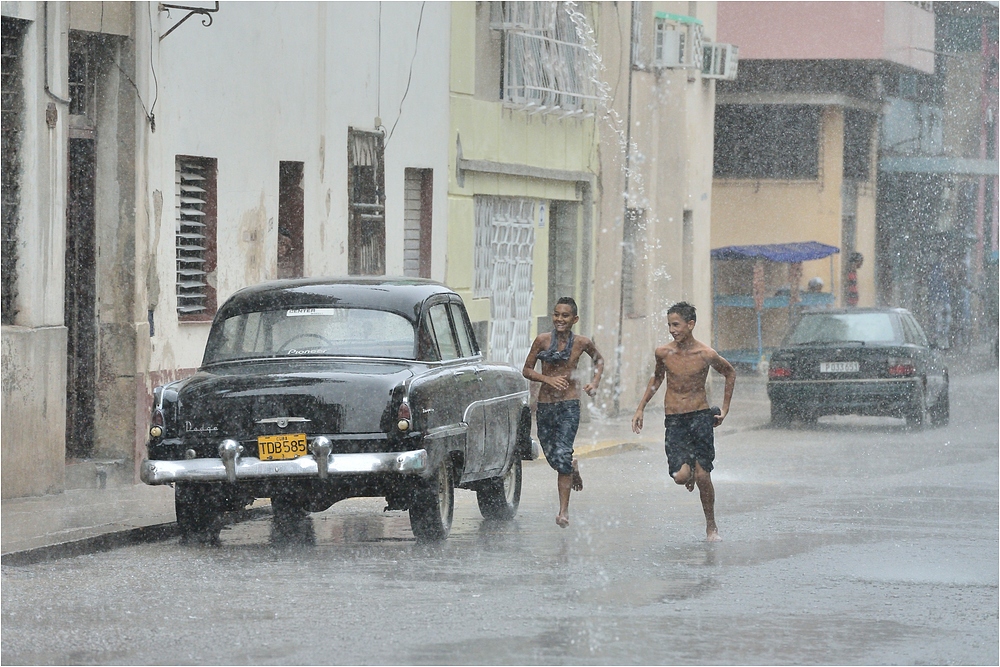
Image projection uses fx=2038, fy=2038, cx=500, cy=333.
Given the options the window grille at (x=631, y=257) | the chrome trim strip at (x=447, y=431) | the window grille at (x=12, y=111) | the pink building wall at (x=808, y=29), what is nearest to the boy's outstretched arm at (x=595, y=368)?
the chrome trim strip at (x=447, y=431)

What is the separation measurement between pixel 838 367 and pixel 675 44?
21.0 ft

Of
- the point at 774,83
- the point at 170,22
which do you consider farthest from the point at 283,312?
the point at 774,83

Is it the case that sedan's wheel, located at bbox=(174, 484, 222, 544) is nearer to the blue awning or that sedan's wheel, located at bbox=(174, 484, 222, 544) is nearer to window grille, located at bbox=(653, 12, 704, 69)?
window grille, located at bbox=(653, 12, 704, 69)

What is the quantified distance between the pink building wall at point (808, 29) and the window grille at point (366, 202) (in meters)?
18.8

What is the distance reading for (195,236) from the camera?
1800 cm

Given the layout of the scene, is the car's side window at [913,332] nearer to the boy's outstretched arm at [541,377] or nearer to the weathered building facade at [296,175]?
the weathered building facade at [296,175]

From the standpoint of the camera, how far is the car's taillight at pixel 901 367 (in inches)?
976

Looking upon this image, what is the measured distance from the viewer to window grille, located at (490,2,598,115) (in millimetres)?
24641

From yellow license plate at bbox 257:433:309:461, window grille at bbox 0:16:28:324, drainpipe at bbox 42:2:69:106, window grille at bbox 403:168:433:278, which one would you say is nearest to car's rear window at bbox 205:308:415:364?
yellow license plate at bbox 257:433:309:461

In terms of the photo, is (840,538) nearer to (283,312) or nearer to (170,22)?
(283,312)

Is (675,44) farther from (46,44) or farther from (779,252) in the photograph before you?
(46,44)

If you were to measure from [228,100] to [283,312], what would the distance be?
210 inches

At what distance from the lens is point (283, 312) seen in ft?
44.4

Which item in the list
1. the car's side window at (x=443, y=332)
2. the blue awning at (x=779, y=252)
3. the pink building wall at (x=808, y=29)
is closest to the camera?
the car's side window at (x=443, y=332)
